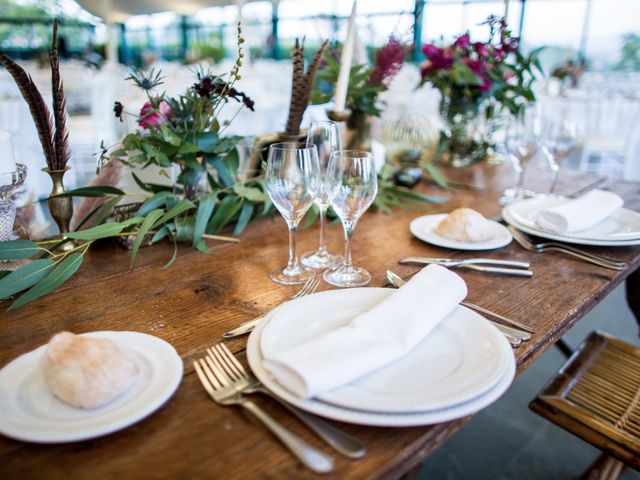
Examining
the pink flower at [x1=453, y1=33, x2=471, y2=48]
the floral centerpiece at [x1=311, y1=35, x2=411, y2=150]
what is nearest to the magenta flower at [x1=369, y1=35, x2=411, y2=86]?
the floral centerpiece at [x1=311, y1=35, x2=411, y2=150]

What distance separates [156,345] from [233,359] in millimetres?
99

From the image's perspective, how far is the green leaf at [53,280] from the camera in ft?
2.49

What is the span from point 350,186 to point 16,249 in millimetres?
549

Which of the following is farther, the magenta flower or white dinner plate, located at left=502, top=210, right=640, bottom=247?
the magenta flower

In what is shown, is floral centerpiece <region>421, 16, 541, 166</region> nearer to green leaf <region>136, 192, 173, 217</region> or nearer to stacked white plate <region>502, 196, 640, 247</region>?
stacked white plate <region>502, 196, 640, 247</region>

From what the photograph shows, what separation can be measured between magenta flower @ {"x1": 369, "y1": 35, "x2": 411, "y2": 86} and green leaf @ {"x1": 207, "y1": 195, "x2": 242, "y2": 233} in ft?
2.11

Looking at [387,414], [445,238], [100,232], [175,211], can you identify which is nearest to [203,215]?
[175,211]

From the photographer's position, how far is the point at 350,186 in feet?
2.67

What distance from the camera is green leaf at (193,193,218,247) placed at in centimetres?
101

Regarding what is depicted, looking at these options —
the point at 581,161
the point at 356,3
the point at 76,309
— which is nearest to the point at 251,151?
the point at 356,3

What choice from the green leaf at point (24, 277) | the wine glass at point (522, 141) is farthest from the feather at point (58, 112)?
the wine glass at point (522, 141)

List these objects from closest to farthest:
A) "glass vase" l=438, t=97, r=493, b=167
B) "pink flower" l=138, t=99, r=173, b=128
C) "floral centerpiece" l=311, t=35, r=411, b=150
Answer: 1. "pink flower" l=138, t=99, r=173, b=128
2. "floral centerpiece" l=311, t=35, r=411, b=150
3. "glass vase" l=438, t=97, r=493, b=167

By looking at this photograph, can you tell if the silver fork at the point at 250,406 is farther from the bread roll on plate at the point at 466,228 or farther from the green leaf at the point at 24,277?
the bread roll on plate at the point at 466,228

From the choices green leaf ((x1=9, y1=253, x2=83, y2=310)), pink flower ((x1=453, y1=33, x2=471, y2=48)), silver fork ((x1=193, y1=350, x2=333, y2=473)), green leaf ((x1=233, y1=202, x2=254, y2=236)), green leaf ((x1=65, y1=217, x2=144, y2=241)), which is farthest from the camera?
pink flower ((x1=453, y1=33, x2=471, y2=48))
